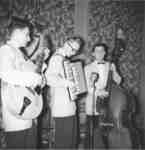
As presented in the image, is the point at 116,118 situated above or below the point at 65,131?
above

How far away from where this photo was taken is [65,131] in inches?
80.4

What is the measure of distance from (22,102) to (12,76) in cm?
19

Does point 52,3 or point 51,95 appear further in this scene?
point 52,3

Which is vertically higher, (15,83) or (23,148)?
(15,83)

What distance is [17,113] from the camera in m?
1.43

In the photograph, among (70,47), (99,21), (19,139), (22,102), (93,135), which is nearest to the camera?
(22,102)

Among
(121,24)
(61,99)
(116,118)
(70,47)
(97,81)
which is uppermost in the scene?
(121,24)

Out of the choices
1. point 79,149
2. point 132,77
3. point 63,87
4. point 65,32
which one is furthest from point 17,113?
point 132,77

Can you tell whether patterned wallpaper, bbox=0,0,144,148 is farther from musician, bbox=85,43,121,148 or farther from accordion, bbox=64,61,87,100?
accordion, bbox=64,61,87,100

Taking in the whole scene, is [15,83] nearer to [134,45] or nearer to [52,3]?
[52,3]

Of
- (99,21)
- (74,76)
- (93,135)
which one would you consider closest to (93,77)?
(74,76)

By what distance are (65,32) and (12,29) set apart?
146 centimetres

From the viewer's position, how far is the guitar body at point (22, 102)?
141cm

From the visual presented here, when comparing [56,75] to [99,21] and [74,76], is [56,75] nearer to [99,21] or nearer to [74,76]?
[74,76]
